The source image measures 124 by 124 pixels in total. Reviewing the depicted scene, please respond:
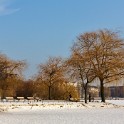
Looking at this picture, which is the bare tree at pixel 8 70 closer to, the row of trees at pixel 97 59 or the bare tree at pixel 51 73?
the bare tree at pixel 51 73

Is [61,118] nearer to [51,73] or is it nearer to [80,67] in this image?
[80,67]

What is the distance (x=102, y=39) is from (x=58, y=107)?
1491 centimetres

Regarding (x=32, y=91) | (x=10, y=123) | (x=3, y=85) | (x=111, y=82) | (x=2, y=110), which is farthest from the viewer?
(x=32, y=91)

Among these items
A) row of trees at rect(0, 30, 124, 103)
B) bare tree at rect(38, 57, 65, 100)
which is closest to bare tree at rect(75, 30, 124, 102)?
row of trees at rect(0, 30, 124, 103)

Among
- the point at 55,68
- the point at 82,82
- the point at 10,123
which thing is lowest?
the point at 10,123

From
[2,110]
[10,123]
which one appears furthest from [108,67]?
[10,123]

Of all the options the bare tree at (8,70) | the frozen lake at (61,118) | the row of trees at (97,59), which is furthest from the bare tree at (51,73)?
the frozen lake at (61,118)

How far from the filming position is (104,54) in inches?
2160

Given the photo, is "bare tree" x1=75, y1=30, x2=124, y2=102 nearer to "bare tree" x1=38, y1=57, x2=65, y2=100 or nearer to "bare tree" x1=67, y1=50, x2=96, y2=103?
"bare tree" x1=67, y1=50, x2=96, y2=103

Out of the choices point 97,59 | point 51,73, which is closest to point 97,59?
point 97,59

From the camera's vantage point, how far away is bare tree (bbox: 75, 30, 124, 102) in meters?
55.0

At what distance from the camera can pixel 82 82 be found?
58656 mm

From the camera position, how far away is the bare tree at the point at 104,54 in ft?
180

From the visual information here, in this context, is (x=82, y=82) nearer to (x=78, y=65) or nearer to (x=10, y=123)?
Answer: (x=78, y=65)
